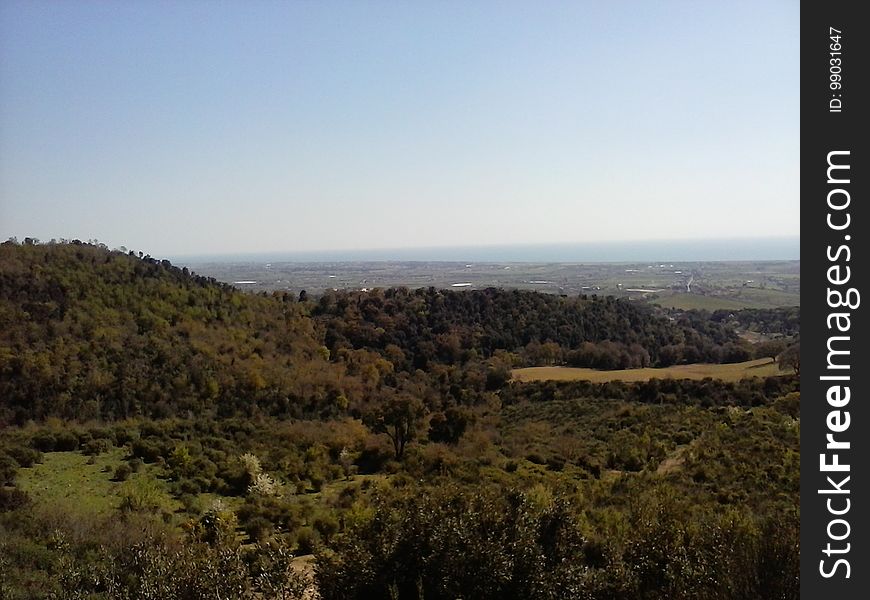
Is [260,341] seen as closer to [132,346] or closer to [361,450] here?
[132,346]

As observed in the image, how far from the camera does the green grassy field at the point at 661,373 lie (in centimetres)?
2988

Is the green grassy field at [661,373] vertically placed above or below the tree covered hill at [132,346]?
below

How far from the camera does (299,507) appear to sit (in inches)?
479

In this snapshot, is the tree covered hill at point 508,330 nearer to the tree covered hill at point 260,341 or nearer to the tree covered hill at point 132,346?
the tree covered hill at point 260,341

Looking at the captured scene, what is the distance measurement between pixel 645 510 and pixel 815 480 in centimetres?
536

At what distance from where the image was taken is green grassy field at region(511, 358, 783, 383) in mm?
29875

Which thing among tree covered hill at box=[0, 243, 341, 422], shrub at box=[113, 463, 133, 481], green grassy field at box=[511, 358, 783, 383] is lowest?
green grassy field at box=[511, 358, 783, 383]

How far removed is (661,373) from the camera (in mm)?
31812

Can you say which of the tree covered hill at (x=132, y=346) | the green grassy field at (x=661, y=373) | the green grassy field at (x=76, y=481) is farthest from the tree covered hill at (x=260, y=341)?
the green grassy field at (x=76, y=481)

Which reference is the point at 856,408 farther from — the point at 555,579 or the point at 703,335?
the point at 703,335

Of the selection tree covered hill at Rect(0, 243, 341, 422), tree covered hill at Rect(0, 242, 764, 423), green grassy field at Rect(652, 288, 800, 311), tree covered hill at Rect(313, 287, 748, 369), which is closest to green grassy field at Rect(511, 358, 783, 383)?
tree covered hill at Rect(0, 242, 764, 423)

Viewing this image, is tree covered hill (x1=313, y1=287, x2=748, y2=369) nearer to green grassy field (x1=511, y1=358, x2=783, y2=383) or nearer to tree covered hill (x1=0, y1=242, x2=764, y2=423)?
tree covered hill (x1=0, y1=242, x2=764, y2=423)

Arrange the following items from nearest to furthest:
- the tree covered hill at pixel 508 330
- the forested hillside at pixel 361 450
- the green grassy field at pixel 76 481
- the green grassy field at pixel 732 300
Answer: the forested hillside at pixel 361 450, the green grassy field at pixel 76 481, the tree covered hill at pixel 508 330, the green grassy field at pixel 732 300

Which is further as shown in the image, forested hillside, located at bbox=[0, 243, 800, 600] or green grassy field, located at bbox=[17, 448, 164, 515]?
green grassy field, located at bbox=[17, 448, 164, 515]
